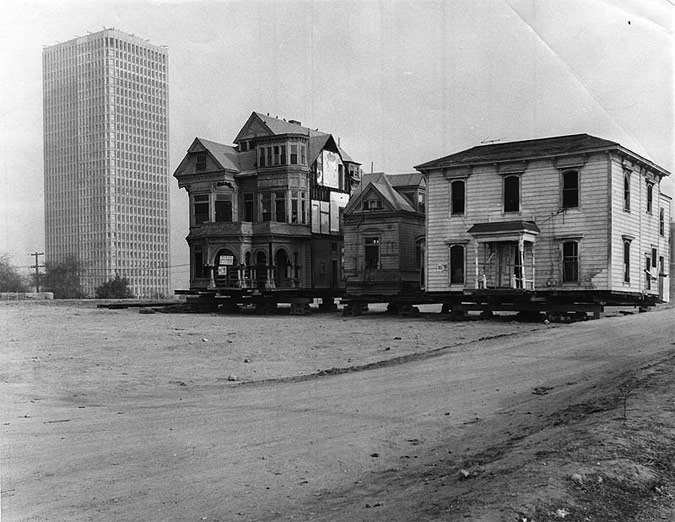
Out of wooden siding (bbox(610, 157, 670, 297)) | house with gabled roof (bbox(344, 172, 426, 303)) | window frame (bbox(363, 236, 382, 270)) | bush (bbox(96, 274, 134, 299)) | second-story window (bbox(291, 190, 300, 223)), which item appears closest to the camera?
wooden siding (bbox(610, 157, 670, 297))

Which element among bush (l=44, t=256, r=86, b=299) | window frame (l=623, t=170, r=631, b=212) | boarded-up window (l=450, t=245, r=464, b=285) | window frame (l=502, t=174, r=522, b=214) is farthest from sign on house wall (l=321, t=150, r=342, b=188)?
window frame (l=623, t=170, r=631, b=212)

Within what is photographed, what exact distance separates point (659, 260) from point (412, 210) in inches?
581

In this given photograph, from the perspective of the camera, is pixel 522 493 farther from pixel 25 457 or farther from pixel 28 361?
pixel 28 361

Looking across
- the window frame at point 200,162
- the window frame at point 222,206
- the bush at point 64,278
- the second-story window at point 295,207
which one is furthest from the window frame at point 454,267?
the bush at point 64,278

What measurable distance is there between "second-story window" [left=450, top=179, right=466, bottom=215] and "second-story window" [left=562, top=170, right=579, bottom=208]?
4882 mm

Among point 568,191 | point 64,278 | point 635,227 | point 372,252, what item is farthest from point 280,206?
point 64,278

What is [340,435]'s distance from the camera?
9273mm

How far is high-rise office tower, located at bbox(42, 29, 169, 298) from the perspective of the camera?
20.9 metres

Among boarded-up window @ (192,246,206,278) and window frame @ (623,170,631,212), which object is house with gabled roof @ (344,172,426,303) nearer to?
boarded-up window @ (192,246,206,278)

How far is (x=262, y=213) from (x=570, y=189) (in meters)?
21.8

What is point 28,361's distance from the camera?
17.0 meters

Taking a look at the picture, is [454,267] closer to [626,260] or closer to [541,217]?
[541,217]

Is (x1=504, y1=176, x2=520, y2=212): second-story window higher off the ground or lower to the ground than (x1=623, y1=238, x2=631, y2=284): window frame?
higher

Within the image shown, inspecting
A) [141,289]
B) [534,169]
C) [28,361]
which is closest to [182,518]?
[28,361]
